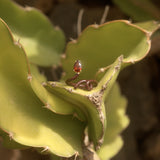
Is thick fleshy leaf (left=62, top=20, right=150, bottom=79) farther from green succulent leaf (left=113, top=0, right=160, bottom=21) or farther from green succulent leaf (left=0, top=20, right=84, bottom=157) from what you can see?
green succulent leaf (left=113, top=0, right=160, bottom=21)

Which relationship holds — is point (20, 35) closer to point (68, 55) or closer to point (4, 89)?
point (68, 55)

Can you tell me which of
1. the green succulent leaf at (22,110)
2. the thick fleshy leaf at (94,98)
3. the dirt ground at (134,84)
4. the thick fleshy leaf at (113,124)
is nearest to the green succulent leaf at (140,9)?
the dirt ground at (134,84)

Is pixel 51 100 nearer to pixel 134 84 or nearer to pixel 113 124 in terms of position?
pixel 113 124

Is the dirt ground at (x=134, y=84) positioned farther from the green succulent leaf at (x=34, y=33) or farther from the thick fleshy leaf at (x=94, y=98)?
the thick fleshy leaf at (x=94, y=98)

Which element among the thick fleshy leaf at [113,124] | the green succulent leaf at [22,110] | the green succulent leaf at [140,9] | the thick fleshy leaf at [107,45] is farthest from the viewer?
the green succulent leaf at [140,9]

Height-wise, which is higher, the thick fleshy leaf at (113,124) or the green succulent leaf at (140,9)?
the green succulent leaf at (140,9)
